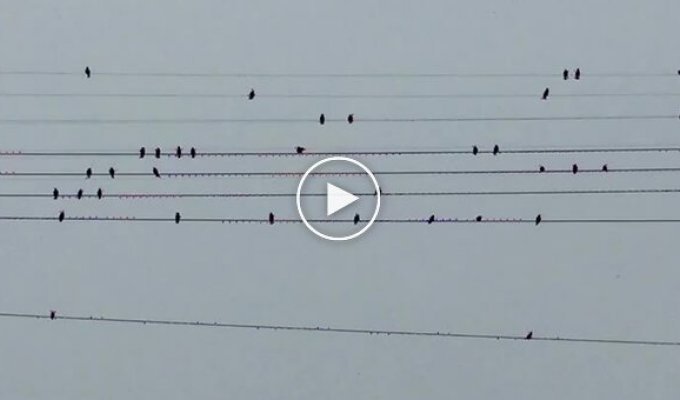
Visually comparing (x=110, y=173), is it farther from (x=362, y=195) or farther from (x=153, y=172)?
(x=362, y=195)

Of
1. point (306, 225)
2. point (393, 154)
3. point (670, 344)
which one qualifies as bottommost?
point (670, 344)

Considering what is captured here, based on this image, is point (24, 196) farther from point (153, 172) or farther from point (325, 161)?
point (325, 161)

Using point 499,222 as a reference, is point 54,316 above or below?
below

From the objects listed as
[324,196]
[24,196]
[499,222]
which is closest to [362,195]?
[324,196]

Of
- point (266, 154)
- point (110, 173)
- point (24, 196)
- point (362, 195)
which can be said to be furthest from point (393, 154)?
point (24, 196)

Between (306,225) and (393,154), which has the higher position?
(393,154)
